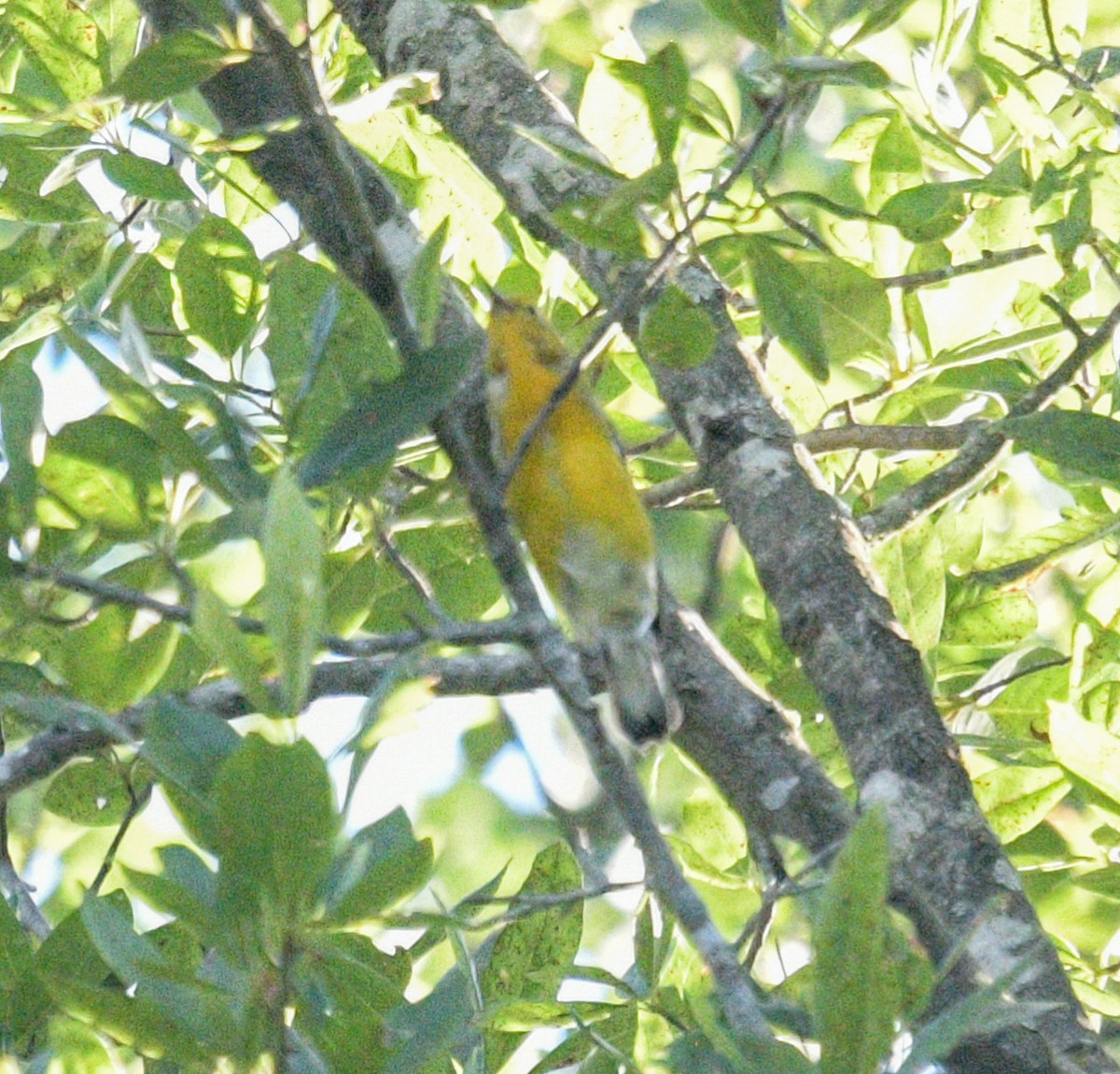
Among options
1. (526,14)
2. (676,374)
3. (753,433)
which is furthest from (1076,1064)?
(526,14)

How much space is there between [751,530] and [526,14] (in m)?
2.35

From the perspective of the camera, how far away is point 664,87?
1.33 metres

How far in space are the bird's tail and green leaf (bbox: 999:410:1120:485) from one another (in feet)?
1.91

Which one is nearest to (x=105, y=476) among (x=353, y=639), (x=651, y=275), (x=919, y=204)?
(x=353, y=639)

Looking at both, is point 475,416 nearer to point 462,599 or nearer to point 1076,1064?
point 462,599

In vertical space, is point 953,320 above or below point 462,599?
above

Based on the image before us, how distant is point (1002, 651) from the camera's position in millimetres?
2578

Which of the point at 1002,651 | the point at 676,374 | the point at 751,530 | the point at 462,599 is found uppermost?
the point at 676,374

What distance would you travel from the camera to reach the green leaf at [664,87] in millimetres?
1309

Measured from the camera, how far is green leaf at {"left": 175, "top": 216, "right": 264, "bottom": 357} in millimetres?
2039

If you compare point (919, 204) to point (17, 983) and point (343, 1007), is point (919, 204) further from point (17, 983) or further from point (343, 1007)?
point (17, 983)

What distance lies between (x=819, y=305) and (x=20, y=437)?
0.79m

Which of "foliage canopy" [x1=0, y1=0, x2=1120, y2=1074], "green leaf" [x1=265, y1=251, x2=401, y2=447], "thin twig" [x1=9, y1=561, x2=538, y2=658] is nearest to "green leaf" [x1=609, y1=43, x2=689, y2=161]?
"foliage canopy" [x1=0, y1=0, x2=1120, y2=1074]

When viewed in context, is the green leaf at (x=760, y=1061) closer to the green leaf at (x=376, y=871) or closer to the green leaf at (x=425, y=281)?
the green leaf at (x=376, y=871)
